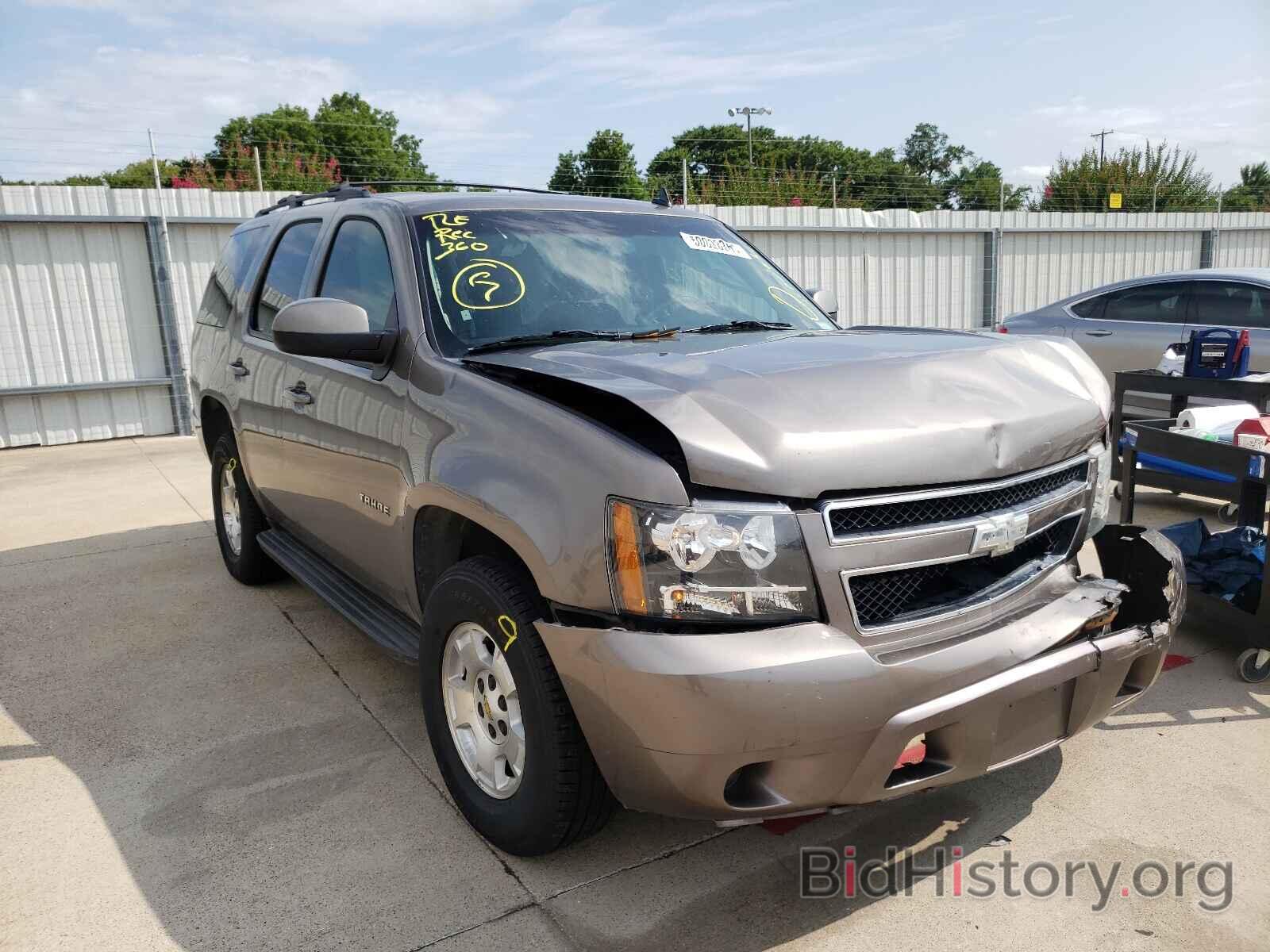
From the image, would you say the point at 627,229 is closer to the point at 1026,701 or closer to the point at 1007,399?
the point at 1007,399

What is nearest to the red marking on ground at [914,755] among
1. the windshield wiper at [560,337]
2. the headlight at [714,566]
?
the headlight at [714,566]

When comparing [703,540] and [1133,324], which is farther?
[1133,324]

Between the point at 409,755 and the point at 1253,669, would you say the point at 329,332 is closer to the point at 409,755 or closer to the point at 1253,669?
the point at 409,755

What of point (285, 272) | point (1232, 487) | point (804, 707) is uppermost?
point (285, 272)

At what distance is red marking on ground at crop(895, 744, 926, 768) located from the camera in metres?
2.22

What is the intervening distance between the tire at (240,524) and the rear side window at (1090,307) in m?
7.16

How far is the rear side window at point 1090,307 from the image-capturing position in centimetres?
857

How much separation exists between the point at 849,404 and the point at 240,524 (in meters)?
3.83

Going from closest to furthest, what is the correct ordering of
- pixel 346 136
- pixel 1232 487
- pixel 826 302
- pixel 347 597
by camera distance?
pixel 347 597 < pixel 826 302 < pixel 1232 487 < pixel 346 136

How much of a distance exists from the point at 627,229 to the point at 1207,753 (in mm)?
2752

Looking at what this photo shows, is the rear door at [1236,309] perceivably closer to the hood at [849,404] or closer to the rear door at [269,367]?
the hood at [849,404]

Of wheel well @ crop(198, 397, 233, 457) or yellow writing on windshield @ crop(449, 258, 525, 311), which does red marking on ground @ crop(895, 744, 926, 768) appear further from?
wheel well @ crop(198, 397, 233, 457)

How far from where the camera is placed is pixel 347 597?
147 inches

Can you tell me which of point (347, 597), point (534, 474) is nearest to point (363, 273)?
point (347, 597)
